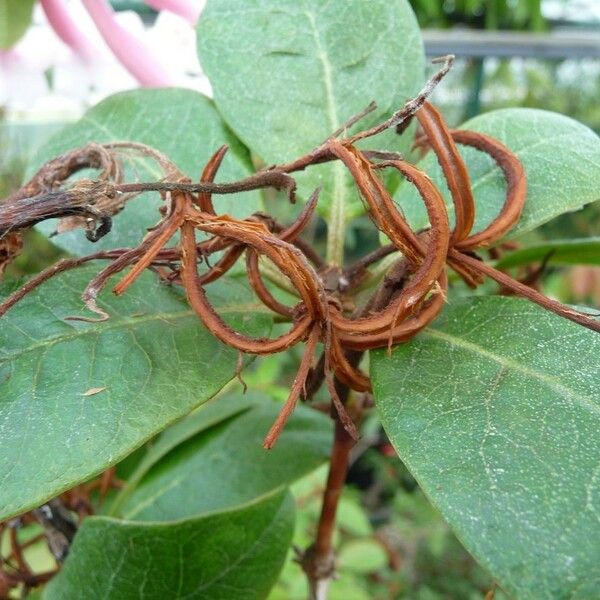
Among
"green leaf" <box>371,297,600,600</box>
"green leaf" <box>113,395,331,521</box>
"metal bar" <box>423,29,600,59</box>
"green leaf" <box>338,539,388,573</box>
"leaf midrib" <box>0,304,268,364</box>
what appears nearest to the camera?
"green leaf" <box>371,297,600,600</box>

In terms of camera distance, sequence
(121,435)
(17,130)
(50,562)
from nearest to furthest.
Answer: (121,435), (50,562), (17,130)

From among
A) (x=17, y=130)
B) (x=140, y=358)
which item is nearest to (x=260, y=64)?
(x=140, y=358)

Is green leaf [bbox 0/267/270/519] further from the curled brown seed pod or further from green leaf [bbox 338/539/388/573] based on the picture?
green leaf [bbox 338/539/388/573]

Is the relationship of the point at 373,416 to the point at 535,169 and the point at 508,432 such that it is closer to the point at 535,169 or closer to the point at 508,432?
the point at 535,169

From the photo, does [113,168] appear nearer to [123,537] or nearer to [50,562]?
[123,537]

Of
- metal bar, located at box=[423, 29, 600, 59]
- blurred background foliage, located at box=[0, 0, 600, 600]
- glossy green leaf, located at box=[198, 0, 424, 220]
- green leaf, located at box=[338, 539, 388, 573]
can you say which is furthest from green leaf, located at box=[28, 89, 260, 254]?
metal bar, located at box=[423, 29, 600, 59]

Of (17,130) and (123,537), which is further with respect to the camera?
(17,130)
